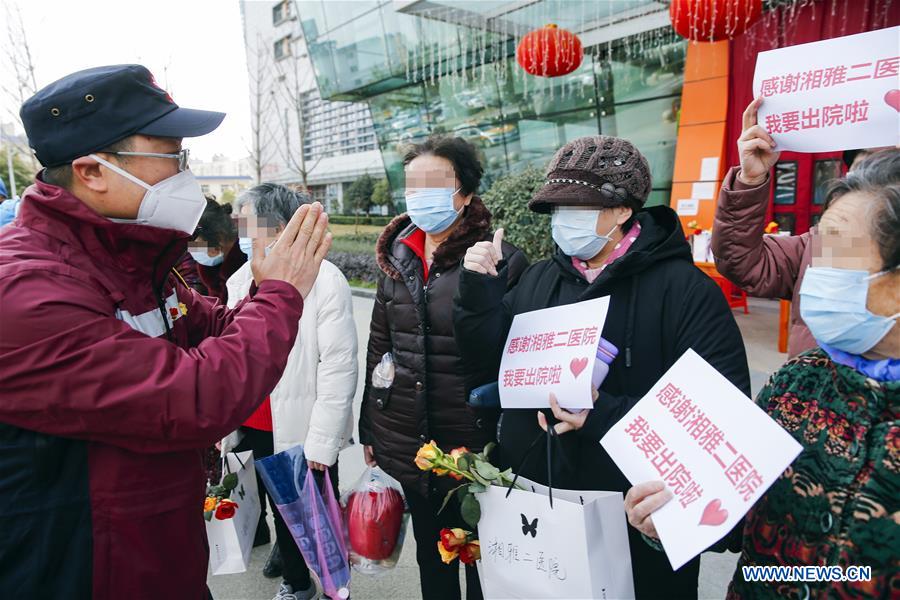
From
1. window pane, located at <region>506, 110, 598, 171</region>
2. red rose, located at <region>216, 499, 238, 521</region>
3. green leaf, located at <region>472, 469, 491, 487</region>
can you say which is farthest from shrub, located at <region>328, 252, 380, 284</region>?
green leaf, located at <region>472, 469, 491, 487</region>

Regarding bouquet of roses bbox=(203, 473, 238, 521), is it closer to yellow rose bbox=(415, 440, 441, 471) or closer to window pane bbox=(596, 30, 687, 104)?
yellow rose bbox=(415, 440, 441, 471)

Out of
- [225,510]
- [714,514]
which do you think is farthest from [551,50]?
[714,514]

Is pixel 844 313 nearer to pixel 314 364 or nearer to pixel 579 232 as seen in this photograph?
pixel 579 232

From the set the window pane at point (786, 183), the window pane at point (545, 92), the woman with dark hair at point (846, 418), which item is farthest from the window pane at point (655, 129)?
the woman with dark hair at point (846, 418)

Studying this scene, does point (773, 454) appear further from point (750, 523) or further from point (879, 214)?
point (879, 214)

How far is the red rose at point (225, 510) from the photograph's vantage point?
6.61 feet

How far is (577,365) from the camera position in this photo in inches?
56.4

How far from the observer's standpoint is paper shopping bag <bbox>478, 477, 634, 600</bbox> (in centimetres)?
124

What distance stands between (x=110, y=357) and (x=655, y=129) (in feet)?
34.5

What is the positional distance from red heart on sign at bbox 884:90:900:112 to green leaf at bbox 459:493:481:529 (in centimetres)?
143

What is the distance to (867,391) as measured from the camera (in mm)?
1132

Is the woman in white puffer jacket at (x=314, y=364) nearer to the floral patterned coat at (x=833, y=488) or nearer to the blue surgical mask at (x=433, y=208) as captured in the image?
the blue surgical mask at (x=433, y=208)

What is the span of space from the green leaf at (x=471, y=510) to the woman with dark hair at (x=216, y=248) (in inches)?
92.6

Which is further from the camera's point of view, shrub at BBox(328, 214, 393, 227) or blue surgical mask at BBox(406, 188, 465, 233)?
shrub at BBox(328, 214, 393, 227)
